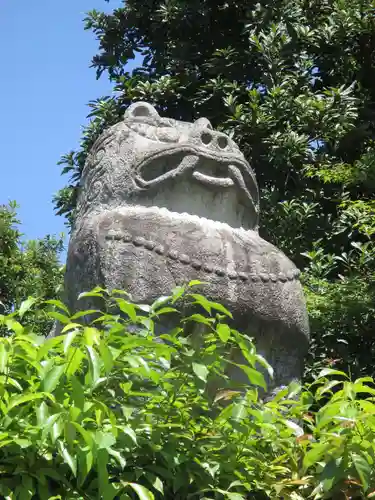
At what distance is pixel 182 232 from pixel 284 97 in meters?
5.42

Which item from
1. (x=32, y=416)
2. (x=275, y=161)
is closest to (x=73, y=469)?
(x=32, y=416)

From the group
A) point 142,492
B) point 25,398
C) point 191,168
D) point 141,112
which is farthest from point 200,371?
point 141,112

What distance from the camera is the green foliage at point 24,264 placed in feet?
36.1

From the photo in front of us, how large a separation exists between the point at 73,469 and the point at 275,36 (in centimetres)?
764

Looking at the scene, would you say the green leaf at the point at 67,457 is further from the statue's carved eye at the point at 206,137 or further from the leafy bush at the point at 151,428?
the statue's carved eye at the point at 206,137

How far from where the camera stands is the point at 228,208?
161 inches

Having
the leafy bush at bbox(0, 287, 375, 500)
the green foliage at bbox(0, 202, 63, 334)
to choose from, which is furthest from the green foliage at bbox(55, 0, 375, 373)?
the leafy bush at bbox(0, 287, 375, 500)

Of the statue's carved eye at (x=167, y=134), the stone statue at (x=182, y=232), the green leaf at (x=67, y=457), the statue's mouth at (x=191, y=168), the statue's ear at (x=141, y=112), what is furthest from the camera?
the statue's ear at (x=141, y=112)

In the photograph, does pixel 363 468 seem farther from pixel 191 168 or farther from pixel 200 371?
pixel 191 168

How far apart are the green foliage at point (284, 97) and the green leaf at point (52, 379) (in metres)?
5.32

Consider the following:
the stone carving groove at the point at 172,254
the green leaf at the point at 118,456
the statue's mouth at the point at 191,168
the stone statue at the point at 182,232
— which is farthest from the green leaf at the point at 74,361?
the statue's mouth at the point at 191,168

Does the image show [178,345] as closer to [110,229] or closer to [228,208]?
[110,229]

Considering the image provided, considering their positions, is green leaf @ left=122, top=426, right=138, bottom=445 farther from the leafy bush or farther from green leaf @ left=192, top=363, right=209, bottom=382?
green leaf @ left=192, top=363, right=209, bottom=382

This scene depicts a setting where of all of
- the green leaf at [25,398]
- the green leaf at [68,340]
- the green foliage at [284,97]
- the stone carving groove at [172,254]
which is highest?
the green foliage at [284,97]
